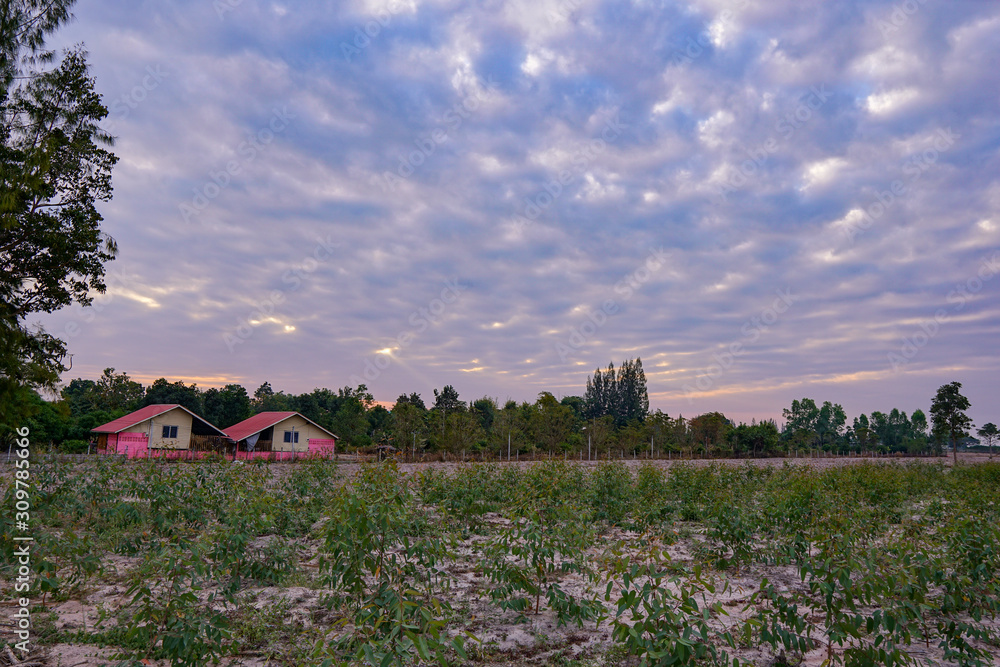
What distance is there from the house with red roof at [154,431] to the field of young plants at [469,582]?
30.3 m

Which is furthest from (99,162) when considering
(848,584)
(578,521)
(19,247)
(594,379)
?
(594,379)

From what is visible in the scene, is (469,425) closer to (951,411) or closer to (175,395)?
(175,395)

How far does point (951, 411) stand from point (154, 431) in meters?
62.6

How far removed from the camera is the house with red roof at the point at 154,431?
34.5 m

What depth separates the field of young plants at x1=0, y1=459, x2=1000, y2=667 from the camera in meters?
3.40

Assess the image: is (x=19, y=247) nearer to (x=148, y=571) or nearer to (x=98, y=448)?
(x=148, y=571)

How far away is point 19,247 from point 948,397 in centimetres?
5828

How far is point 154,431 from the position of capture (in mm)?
35719

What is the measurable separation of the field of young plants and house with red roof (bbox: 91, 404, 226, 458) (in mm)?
30296

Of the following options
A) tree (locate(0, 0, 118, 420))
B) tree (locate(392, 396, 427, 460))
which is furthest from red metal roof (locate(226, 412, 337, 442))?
tree (locate(0, 0, 118, 420))

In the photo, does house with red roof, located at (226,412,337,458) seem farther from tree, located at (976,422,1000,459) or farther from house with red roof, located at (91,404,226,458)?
tree, located at (976,422,1000,459)

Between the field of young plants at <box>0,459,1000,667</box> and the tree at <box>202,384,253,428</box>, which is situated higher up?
the tree at <box>202,384,253,428</box>

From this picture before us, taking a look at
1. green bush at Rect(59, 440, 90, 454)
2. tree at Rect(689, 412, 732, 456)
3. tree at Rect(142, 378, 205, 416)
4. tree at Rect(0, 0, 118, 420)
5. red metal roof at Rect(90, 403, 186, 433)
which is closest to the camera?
tree at Rect(0, 0, 118, 420)

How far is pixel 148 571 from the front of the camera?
12.3 ft
